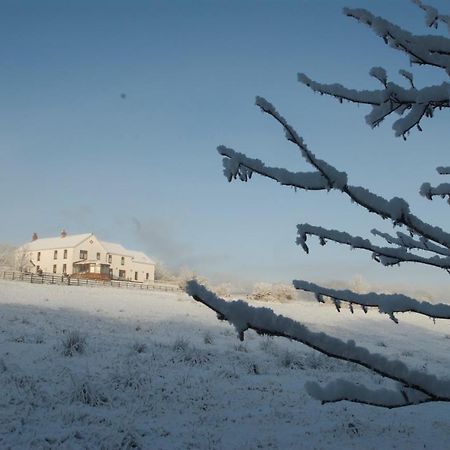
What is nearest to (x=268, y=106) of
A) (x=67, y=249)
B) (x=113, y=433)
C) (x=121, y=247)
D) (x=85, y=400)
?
(x=113, y=433)

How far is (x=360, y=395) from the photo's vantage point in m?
1.59

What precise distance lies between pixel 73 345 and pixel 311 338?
10.4 m

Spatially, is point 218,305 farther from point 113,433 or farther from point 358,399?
point 113,433

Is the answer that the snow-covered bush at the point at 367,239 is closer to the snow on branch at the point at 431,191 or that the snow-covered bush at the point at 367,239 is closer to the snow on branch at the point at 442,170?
the snow on branch at the point at 431,191

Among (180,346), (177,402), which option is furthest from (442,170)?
(180,346)

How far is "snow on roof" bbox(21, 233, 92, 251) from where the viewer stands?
75.5m

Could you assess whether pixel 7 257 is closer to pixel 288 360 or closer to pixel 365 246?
pixel 288 360

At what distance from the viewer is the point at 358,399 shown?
158cm

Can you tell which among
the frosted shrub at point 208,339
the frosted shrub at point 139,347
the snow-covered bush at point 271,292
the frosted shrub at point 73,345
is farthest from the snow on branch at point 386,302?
the snow-covered bush at point 271,292

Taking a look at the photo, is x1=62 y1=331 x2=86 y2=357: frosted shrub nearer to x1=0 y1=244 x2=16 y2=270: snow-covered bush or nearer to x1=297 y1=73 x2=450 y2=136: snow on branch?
x1=297 y1=73 x2=450 y2=136: snow on branch

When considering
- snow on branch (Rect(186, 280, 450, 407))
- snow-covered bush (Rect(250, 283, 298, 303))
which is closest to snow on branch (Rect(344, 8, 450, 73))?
snow on branch (Rect(186, 280, 450, 407))

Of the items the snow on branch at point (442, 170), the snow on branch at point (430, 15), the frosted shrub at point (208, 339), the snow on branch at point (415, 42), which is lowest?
the frosted shrub at point (208, 339)

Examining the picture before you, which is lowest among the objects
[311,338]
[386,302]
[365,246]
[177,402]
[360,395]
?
[177,402]

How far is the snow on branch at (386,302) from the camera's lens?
6.23 feet
